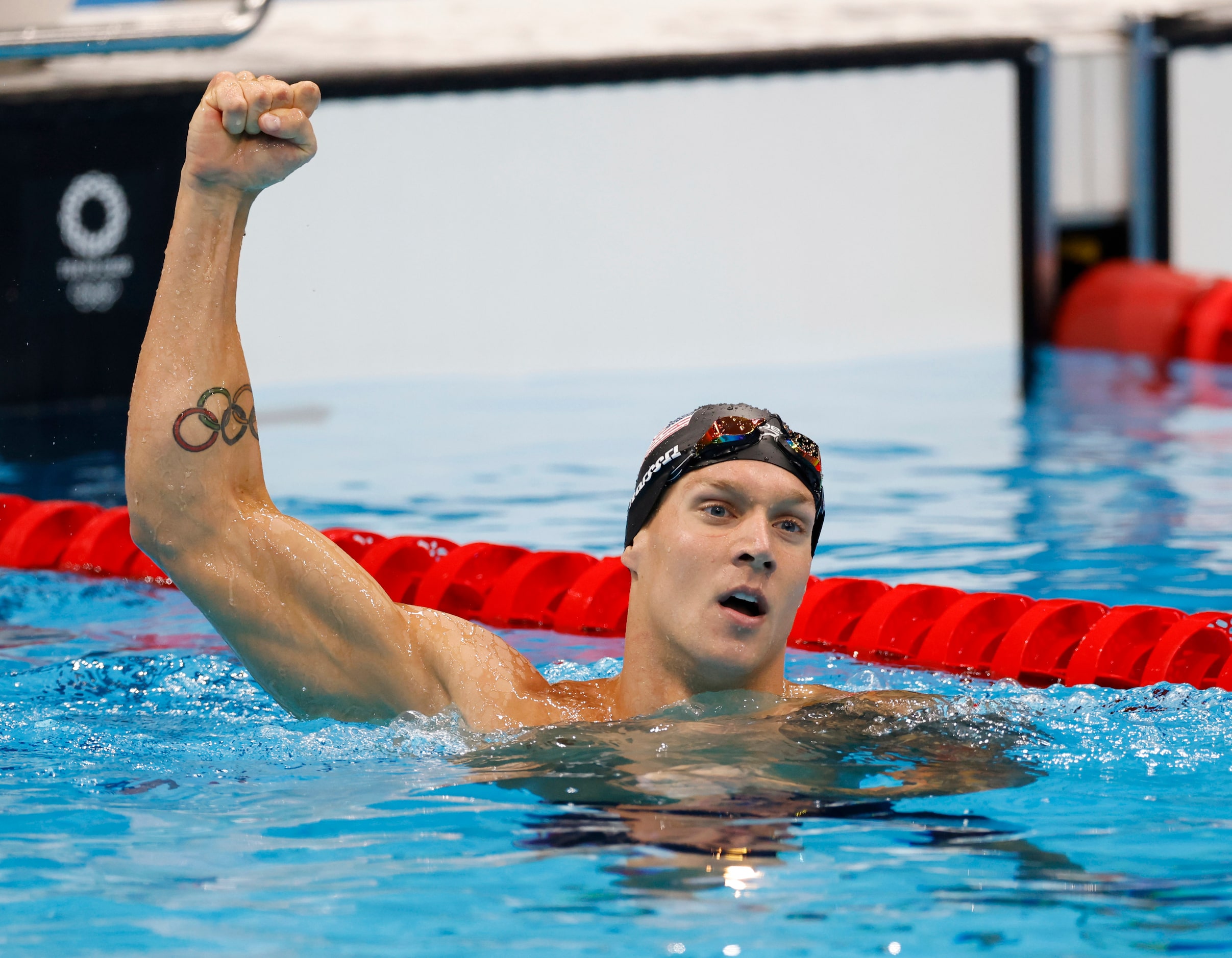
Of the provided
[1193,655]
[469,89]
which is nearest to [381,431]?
[469,89]

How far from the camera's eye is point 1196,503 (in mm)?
6359

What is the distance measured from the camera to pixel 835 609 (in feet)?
15.6

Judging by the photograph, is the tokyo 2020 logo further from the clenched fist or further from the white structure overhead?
the clenched fist

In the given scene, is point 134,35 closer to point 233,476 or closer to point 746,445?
point 233,476

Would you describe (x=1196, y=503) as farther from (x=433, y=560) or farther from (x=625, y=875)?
(x=625, y=875)

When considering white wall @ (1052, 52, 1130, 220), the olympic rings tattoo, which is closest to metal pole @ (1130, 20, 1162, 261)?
white wall @ (1052, 52, 1130, 220)

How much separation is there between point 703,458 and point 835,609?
1.65 metres

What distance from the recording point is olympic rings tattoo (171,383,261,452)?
112 inches

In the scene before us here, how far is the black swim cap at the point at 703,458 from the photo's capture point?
10.5ft

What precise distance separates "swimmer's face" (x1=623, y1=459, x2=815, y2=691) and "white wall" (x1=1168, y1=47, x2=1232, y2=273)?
9248mm

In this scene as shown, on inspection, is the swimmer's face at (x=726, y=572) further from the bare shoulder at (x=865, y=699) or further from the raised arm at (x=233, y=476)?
the raised arm at (x=233, y=476)

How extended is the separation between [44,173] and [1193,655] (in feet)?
21.6

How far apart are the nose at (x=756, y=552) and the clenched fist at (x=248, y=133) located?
1.03m

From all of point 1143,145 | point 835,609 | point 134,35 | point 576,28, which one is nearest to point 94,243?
point 134,35
